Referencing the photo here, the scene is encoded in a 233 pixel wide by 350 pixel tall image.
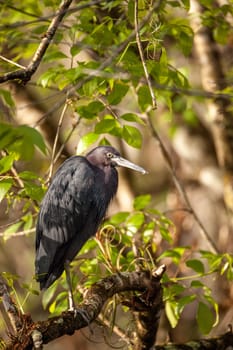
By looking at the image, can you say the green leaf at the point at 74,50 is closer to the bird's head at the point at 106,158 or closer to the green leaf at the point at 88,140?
the green leaf at the point at 88,140

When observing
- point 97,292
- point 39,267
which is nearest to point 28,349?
point 97,292

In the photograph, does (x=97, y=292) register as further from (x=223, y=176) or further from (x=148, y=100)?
(x=223, y=176)

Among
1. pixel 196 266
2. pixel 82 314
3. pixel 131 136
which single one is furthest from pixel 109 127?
pixel 82 314

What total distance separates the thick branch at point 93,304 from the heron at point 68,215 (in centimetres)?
74

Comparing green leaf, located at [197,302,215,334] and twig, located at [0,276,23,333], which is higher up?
twig, located at [0,276,23,333]

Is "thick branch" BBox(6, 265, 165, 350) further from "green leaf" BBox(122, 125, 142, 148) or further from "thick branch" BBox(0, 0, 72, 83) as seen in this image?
"thick branch" BBox(0, 0, 72, 83)

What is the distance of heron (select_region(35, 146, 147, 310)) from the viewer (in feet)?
14.1

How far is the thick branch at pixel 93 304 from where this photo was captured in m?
2.81

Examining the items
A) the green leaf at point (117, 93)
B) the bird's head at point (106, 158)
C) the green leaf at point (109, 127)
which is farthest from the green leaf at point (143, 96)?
the bird's head at point (106, 158)

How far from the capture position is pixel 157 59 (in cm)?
410

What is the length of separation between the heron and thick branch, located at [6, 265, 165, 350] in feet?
2.43

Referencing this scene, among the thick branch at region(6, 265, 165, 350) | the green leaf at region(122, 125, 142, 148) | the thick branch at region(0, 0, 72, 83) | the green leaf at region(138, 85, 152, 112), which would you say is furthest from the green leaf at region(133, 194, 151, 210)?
the thick branch at region(0, 0, 72, 83)

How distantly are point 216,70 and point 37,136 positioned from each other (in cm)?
416

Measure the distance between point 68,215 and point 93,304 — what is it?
118 centimetres
